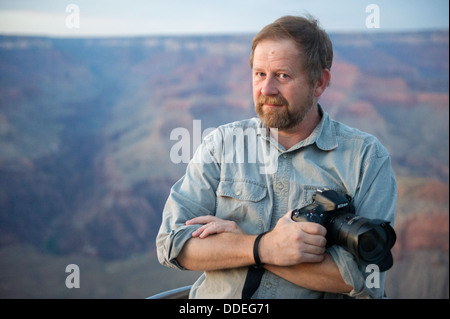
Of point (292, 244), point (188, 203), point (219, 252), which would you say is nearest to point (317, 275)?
point (292, 244)

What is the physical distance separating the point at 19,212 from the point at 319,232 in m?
15.3

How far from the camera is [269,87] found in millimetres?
1826

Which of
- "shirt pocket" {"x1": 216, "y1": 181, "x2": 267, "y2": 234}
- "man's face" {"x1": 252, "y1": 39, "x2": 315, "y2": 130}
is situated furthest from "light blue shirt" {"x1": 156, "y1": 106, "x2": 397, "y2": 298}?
"man's face" {"x1": 252, "y1": 39, "x2": 315, "y2": 130}

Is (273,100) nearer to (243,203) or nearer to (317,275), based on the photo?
(243,203)

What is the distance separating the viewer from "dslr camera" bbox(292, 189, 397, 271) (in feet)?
4.67

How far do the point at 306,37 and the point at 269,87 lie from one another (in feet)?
0.90

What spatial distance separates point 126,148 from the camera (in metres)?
17.4

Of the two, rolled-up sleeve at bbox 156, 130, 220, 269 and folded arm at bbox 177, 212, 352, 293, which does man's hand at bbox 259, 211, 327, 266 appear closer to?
folded arm at bbox 177, 212, 352, 293

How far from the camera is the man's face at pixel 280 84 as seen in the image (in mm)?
1828

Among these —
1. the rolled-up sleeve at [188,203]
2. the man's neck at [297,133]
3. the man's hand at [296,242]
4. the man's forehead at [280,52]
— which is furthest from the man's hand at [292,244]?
the man's forehead at [280,52]

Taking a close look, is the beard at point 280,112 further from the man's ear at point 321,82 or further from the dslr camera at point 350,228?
the dslr camera at point 350,228

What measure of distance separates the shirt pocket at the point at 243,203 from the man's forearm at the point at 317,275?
0.74ft

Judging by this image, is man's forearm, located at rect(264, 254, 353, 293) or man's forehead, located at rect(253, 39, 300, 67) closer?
man's forearm, located at rect(264, 254, 353, 293)

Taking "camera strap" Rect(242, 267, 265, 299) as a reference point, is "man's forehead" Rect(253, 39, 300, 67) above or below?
above
